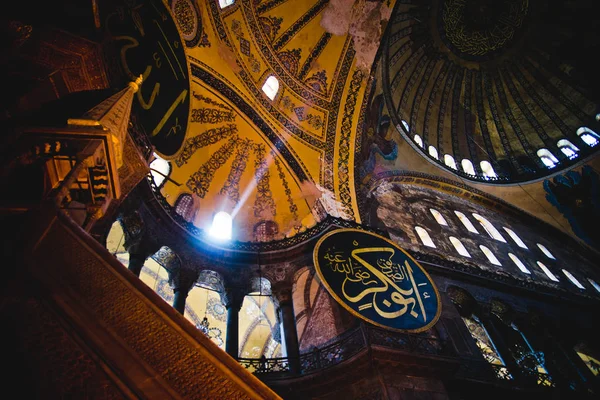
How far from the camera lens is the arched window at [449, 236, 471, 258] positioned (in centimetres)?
1079

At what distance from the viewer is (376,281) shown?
20.1ft

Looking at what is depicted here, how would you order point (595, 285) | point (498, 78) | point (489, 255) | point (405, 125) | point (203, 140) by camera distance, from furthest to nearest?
1. point (498, 78)
2. point (405, 125)
3. point (595, 285)
4. point (489, 255)
5. point (203, 140)

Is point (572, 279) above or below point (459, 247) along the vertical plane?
below

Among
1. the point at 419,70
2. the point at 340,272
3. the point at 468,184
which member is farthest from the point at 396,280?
the point at 419,70

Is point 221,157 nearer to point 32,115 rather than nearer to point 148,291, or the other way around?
point 32,115

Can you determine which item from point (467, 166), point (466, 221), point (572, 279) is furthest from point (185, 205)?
point (467, 166)

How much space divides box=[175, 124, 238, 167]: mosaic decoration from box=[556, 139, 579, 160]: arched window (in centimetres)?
1458

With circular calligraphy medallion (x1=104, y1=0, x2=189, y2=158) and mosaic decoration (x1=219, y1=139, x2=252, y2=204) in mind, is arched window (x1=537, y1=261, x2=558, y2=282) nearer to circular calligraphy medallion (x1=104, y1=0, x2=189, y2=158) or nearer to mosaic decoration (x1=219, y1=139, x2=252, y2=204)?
mosaic decoration (x1=219, y1=139, x2=252, y2=204)

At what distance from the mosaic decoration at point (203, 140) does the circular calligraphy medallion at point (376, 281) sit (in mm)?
3616

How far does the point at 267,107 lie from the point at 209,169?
2444 millimetres

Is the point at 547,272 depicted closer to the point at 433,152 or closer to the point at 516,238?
the point at 516,238

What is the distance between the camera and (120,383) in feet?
5.12

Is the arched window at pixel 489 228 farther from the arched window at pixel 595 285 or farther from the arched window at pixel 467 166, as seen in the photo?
the arched window at pixel 595 285

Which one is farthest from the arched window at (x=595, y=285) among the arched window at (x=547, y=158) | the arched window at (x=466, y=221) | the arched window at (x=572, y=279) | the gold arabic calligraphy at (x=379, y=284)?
the gold arabic calligraphy at (x=379, y=284)
